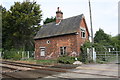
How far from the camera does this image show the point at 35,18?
27734mm

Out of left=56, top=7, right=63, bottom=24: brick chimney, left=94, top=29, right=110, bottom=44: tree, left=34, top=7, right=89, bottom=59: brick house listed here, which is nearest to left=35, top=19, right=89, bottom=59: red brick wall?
left=34, top=7, right=89, bottom=59: brick house

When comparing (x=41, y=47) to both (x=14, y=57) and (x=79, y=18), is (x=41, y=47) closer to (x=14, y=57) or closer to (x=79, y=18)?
(x=14, y=57)

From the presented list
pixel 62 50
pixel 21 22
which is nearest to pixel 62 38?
pixel 62 50

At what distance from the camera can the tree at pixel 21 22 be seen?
26312mm

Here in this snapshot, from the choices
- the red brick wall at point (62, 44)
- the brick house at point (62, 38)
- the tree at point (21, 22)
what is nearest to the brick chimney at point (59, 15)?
the brick house at point (62, 38)

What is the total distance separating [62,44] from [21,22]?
10244 mm

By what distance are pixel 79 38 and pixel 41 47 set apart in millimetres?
8204

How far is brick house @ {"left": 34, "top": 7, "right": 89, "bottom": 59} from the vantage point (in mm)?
20380

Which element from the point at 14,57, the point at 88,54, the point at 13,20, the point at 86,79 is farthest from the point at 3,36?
the point at 86,79

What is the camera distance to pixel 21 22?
1027 inches

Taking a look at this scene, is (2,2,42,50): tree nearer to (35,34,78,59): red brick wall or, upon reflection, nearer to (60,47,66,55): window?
(35,34,78,59): red brick wall

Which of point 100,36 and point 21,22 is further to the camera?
point 100,36

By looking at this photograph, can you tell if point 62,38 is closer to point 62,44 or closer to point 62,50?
point 62,44

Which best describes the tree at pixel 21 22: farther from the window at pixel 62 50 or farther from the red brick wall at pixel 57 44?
the window at pixel 62 50
